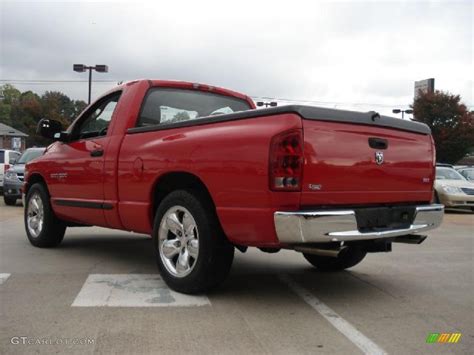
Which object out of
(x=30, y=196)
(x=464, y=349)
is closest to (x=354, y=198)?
(x=464, y=349)

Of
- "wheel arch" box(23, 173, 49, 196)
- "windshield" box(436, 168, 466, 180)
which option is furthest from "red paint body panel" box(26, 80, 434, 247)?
"windshield" box(436, 168, 466, 180)

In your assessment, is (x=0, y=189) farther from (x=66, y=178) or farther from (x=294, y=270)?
(x=294, y=270)

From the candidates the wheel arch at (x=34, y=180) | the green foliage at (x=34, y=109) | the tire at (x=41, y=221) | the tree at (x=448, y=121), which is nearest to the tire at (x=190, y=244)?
the tire at (x=41, y=221)

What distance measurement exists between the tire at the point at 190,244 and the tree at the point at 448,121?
42800 mm

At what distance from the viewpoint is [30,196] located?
24.1 ft

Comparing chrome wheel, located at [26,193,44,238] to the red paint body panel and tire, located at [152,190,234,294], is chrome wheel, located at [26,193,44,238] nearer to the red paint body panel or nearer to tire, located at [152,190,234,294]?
the red paint body panel

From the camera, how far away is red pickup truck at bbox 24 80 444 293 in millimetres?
3947

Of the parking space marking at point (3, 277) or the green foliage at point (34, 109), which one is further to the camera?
the green foliage at point (34, 109)

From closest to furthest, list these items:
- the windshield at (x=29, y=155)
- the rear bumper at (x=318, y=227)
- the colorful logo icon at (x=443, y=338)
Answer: the colorful logo icon at (x=443, y=338) < the rear bumper at (x=318, y=227) < the windshield at (x=29, y=155)

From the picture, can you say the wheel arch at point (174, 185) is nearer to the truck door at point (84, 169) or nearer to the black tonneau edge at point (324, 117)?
the black tonneau edge at point (324, 117)

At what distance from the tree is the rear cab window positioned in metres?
41.2

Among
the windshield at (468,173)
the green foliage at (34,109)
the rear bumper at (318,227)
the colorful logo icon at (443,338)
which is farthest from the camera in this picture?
the green foliage at (34,109)

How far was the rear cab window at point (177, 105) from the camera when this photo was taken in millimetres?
5691

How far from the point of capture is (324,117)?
4074 millimetres
